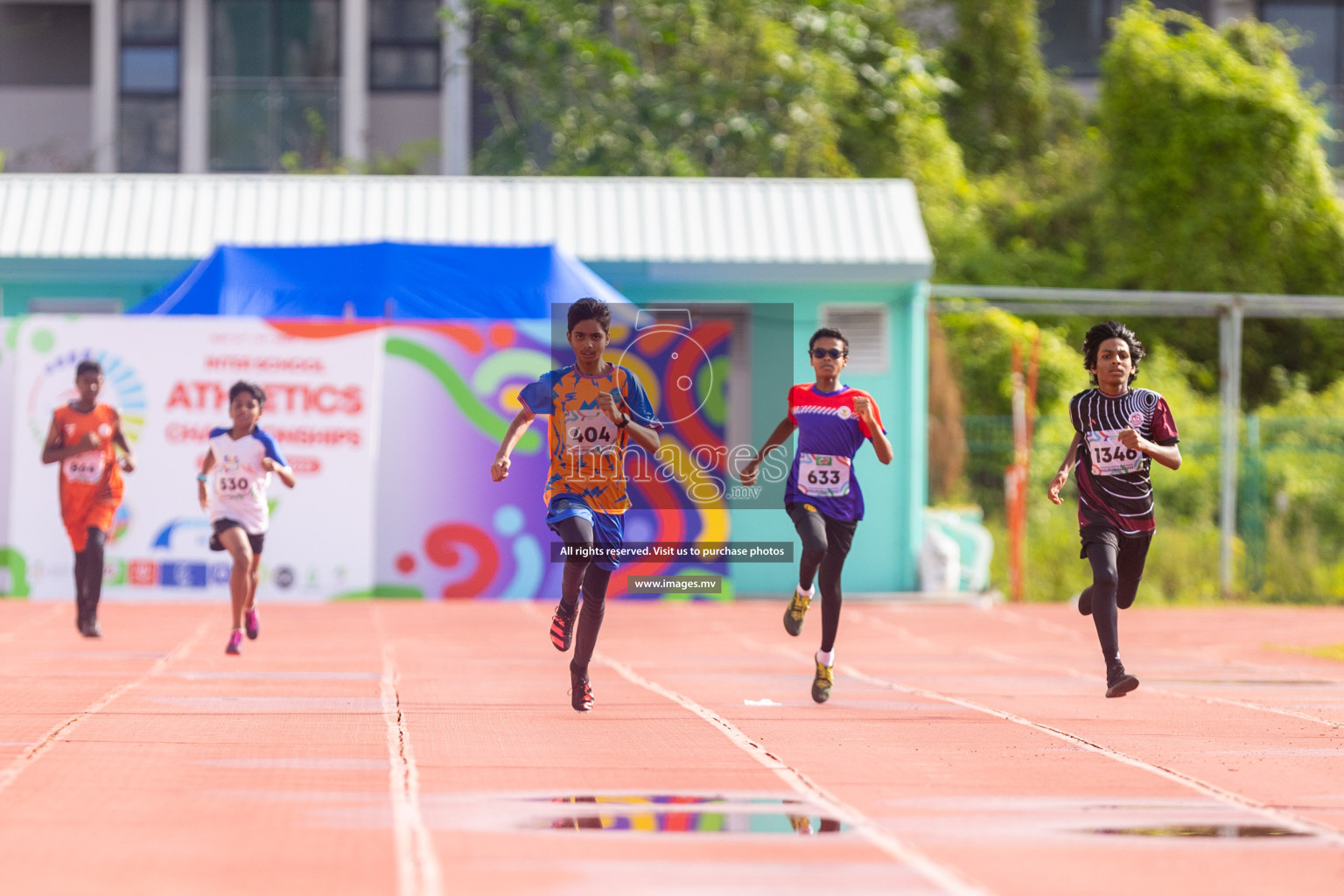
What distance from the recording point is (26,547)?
18.3 meters

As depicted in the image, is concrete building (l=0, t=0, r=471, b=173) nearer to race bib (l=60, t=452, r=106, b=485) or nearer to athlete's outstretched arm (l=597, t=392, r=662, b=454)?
race bib (l=60, t=452, r=106, b=485)

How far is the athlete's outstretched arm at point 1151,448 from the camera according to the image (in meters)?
10.0

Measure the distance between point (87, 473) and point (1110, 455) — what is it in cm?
753

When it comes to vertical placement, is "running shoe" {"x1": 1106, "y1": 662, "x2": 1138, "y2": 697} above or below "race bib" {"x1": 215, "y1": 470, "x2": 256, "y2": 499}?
below

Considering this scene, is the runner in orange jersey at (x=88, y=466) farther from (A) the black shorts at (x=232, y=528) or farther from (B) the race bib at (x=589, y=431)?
(B) the race bib at (x=589, y=431)

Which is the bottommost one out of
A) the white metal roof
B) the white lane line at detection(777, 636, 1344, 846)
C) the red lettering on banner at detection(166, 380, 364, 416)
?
the white lane line at detection(777, 636, 1344, 846)

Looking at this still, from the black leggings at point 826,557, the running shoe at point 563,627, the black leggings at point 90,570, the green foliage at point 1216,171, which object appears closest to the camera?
the running shoe at point 563,627

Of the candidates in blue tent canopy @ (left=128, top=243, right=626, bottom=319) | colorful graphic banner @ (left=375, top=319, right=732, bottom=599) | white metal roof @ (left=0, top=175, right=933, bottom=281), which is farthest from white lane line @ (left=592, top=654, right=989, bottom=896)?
white metal roof @ (left=0, top=175, right=933, bottom=281)

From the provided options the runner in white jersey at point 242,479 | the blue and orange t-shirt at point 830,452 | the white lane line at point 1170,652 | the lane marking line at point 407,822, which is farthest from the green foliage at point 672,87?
the lane marking line at point 407,822

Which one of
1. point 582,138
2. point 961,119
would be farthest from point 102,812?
point 961,119

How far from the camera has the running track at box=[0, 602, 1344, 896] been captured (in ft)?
18.6

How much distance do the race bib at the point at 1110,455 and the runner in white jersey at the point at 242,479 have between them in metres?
5.29

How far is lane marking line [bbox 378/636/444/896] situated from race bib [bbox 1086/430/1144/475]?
A: 12.9ft

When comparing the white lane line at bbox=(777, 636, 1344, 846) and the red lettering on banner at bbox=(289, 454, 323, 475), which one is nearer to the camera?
the white lane line at bbox=(777, 636, 1344, 846)
